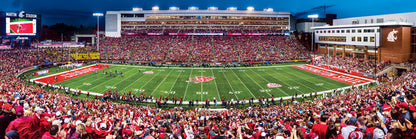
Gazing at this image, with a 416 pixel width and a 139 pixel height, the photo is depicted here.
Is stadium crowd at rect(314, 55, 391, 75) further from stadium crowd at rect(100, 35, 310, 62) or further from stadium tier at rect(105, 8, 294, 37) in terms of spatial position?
stadium tier at rect(105, 8, 294, 37)

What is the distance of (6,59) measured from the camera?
44.3m

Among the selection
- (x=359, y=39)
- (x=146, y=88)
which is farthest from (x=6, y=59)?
(x=359, y=39)

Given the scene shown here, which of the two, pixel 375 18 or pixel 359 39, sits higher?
pixel 375 18

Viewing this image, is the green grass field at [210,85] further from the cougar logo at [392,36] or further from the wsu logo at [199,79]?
the cougar logo at [392,36]

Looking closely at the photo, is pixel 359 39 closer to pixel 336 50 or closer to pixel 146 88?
pixel 336 50

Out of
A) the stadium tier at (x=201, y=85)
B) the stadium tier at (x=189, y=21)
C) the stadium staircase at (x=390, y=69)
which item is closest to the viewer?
the stadium tier at (x=201, y=85)

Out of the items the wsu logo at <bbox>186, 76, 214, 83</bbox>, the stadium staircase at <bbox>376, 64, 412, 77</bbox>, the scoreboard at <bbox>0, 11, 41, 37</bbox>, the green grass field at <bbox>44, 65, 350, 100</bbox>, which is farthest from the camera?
the scoreboard at <bbox>0, 11, 41, 37</bbox>

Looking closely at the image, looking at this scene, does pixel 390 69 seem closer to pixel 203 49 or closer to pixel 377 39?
pixel 377 39

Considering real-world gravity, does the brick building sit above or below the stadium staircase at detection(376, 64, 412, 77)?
above

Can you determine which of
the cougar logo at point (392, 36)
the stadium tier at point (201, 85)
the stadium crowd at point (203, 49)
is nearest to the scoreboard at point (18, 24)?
the stadium tier at point (201, 85)

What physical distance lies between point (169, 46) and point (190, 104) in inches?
1782

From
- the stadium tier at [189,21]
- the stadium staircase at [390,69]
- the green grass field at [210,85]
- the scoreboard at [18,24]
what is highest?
the stadium tier at [189,21]

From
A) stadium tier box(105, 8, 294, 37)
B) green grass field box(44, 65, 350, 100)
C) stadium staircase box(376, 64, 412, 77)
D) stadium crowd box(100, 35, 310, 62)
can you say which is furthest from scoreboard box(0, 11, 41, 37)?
stadium staircase box(376, 64, 412, 77)

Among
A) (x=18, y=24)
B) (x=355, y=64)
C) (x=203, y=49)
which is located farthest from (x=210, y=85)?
(x=18, y=24)
